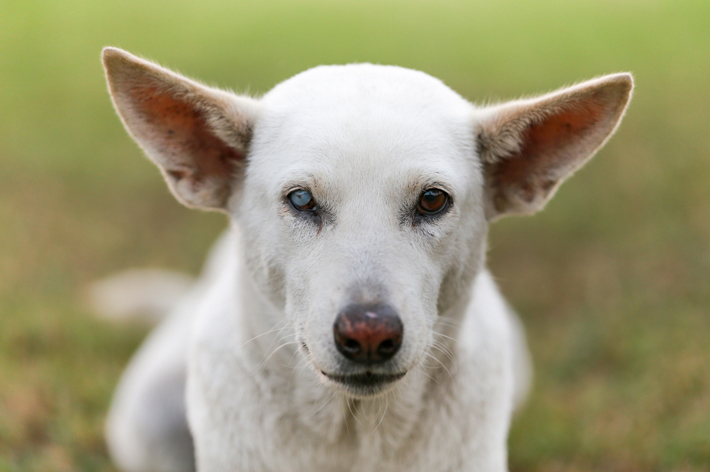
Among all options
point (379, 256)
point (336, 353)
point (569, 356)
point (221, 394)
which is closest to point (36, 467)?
point (221, 394)

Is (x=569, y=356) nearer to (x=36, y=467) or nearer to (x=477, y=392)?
(x=477, y=392)

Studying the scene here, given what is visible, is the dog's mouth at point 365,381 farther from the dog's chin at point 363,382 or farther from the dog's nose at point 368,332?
the dog's nose at point 368,332

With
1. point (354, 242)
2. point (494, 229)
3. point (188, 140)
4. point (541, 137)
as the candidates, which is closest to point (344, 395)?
point (354, 242)

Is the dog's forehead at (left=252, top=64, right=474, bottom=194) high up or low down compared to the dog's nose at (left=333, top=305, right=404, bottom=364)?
up

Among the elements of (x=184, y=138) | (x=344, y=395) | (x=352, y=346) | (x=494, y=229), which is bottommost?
(x=494, y=229)

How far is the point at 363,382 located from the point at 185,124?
1431 mm

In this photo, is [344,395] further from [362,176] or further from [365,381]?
[362,176]

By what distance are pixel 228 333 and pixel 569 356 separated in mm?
3501

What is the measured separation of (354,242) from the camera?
258 centimetres

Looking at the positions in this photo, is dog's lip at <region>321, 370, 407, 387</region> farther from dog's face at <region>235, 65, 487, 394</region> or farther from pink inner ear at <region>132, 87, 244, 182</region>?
pink inner ear at <region>132, 87, 244, 182</region>

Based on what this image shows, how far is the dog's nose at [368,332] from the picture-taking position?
238 cm

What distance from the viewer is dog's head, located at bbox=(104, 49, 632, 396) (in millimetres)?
2535

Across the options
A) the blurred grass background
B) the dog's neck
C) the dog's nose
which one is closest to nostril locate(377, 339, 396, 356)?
the dog's nose

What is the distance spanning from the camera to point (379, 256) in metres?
2.55
